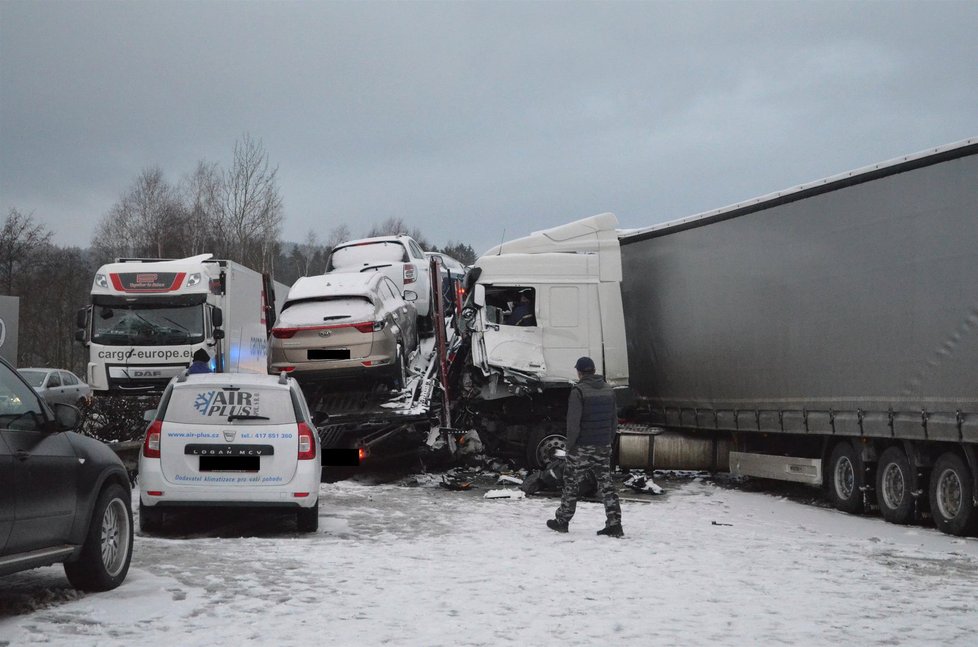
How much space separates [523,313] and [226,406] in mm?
7913

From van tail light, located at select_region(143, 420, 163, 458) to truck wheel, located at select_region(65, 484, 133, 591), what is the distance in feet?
7.59

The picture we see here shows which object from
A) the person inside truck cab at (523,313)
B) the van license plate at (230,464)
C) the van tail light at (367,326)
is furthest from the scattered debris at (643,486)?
the van license plate at (230,464)

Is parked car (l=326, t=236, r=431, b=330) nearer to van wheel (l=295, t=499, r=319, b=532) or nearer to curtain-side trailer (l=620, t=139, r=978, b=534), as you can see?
curtain-side trailer (l=620, t=139, r=978, b=534)

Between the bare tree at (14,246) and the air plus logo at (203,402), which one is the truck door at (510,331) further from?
the bare tree at (14,246)

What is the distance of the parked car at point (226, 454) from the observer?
992 centimetres

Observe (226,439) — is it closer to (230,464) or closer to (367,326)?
(230,464)

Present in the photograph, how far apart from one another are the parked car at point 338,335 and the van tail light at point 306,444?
5.90 m

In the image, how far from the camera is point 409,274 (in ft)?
68.7

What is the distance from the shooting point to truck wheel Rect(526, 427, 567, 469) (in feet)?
56.5

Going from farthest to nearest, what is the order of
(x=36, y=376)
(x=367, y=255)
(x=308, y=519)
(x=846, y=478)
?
(x=36, y=376), (x=367, y=255), (x=846, y=478), (x=308, y=519)

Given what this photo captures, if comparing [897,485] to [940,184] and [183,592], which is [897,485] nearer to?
[940,184]

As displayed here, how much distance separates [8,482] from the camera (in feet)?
19.7

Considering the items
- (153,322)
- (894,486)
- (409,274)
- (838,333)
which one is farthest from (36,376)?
(894,486)

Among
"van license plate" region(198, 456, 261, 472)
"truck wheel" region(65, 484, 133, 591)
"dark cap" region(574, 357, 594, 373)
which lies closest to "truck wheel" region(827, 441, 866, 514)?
"dark cap" region(574, 357, 594, 373)
